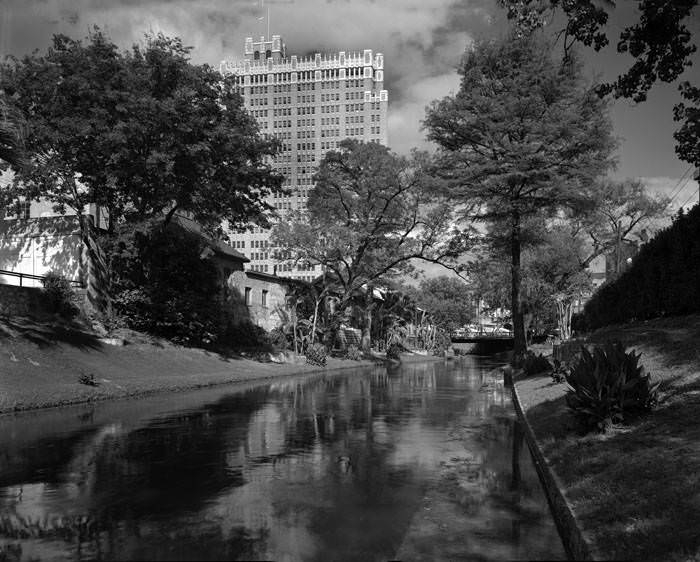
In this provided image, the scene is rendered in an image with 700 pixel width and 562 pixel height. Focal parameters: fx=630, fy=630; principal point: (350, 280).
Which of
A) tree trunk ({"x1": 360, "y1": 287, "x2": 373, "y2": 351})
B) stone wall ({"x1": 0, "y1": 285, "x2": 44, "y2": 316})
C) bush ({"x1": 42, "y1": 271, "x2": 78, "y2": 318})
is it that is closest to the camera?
stone wall ({"x1": 0, "y1": 285, "x2": 44, "y2": 316})

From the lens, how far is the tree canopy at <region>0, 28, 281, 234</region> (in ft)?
80.7

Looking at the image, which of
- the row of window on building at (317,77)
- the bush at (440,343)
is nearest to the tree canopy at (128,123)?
the bush at (440,343)

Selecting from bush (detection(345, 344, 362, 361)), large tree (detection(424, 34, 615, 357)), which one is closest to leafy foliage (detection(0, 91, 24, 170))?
large tree (detection(424, 34, 615, 357))

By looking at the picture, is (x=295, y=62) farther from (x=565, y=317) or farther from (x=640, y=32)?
(x=640, y=32)

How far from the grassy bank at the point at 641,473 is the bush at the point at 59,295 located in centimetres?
2137

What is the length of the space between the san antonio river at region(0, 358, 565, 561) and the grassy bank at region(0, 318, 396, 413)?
8.04ft

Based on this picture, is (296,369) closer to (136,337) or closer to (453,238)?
(136,337)

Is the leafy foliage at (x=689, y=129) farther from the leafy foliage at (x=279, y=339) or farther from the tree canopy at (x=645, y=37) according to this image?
the leafy foliage at (x=279, y=339)

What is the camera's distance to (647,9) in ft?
27.3

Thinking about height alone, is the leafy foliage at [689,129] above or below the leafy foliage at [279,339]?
above

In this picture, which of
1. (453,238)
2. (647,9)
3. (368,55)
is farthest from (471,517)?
(368,55)

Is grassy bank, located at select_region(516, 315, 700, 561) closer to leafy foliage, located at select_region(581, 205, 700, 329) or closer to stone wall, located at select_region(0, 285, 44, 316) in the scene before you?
leafy foliage, located at select_region(581, 205, 700, 329)

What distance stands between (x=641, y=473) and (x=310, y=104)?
170 meters

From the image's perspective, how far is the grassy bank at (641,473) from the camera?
5.05 meters
